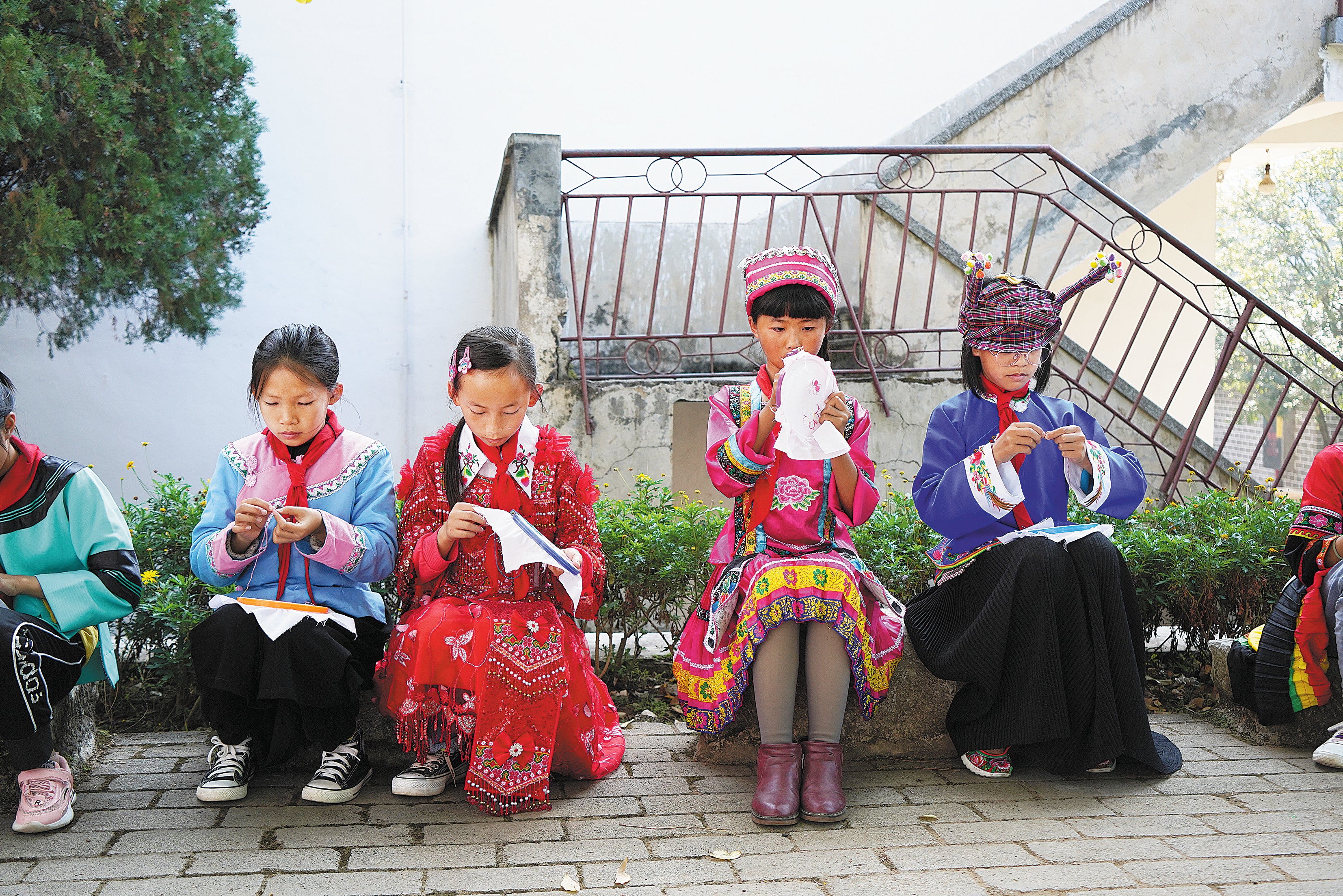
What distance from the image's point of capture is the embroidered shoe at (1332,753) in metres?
2.85

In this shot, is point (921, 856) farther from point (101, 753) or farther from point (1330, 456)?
point (101, 753)

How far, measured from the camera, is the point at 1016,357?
110 inches

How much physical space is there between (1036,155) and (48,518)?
19.2 feet

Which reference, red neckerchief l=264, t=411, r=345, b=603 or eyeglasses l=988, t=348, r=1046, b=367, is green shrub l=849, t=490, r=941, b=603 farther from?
red neckerchief l=264, t=411, r=345, b=603

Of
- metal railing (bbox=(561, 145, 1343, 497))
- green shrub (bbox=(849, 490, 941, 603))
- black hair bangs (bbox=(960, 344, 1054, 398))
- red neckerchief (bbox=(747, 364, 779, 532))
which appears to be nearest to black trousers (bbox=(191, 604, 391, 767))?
red neckerchief (bbox=(747, 364, 779, 532))

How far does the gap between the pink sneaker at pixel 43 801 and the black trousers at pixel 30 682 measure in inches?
1.4

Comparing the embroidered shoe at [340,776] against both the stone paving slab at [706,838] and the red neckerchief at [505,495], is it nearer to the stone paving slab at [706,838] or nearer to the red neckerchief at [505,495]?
the stone paving slab at [706,838]

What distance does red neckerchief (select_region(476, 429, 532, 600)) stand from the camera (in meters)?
2.69

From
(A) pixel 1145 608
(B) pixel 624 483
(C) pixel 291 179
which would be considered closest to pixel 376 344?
(C) pixel 291 179

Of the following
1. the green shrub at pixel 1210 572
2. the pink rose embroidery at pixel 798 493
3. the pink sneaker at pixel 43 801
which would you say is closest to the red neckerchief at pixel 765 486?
the pink rose embroidery at pixel 798 493

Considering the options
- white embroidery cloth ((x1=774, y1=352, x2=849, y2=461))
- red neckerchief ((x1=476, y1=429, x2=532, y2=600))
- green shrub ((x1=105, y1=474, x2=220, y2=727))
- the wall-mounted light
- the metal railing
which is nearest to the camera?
white embroidery cloth ((x1=774, y1=352, x2=849, y2=461))

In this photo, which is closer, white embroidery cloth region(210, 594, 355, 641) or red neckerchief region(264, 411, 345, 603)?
white embroidery cloth region(210, 594, 355, 641)

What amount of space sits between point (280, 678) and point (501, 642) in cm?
54

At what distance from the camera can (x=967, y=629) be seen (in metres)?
2.72
